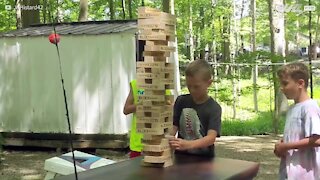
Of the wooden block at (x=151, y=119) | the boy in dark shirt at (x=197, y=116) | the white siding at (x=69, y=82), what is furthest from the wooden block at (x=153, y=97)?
the white siding at (x=69, y=82)

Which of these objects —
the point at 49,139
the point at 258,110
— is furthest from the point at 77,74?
the point at 258,110

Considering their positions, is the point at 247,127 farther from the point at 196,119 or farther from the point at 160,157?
the point at 160,157

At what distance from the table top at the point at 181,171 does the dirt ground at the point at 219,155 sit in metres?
3.68

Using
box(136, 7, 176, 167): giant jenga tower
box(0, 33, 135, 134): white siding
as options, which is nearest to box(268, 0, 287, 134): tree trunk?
box(0, 33, 135, 134): white siding

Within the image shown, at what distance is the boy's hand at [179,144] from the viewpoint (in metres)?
2.89

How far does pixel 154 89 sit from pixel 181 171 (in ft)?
1.51

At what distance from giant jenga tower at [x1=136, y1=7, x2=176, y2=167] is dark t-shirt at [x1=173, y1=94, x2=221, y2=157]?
1.10ft

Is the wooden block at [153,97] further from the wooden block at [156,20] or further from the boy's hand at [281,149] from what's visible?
the boy's hand at [281,149]

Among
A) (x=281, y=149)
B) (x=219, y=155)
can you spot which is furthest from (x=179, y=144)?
(x=219, y=155)

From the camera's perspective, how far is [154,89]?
277 cm

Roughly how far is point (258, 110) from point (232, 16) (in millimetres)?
12294

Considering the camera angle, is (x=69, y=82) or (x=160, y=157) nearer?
(x=160, y=157)

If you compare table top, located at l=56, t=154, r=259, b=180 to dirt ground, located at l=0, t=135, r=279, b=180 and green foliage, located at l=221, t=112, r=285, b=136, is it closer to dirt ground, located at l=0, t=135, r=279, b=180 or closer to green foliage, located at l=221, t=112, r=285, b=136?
dirt ground, located at l=0, t=135, r=279, b=180

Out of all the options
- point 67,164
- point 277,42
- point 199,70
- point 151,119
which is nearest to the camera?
point 151,119
